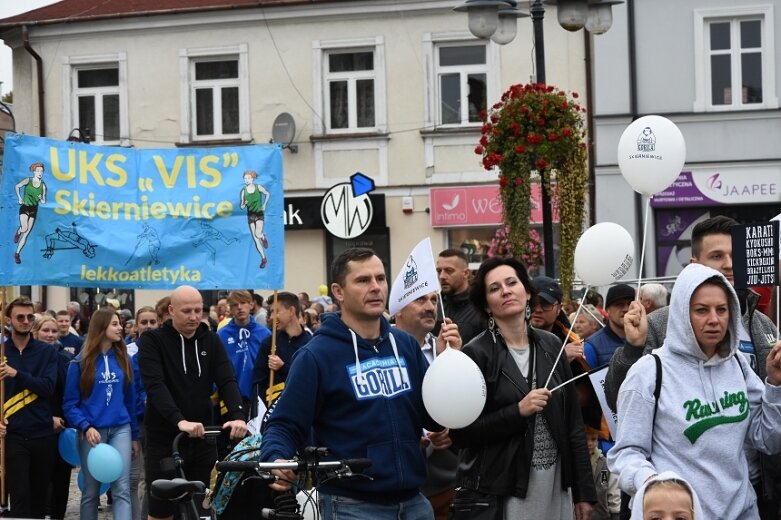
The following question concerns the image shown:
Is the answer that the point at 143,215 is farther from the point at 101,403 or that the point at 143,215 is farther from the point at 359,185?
the point at 359,185

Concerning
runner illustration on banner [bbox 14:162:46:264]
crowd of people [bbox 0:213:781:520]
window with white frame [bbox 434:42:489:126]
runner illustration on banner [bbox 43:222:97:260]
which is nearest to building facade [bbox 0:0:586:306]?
window with white frame [bbox 434:42:489:126]

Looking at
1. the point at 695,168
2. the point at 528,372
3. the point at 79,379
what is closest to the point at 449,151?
the point at 695,168

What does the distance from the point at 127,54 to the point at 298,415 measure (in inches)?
889

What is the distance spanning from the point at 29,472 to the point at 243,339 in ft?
8.86

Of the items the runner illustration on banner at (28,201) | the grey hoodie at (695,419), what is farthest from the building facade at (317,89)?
the grey hoodie at (695,419)

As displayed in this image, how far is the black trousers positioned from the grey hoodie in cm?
691

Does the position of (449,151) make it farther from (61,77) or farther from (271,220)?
(271,220)

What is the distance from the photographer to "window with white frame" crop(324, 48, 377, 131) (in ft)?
86.7

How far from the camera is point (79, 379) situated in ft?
37.7

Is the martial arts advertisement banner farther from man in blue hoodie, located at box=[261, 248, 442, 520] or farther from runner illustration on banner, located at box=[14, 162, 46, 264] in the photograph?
man in blue hoodie, located at box=[261, 248, 442, 520]

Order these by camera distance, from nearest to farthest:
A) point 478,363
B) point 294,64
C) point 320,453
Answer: point 320,453 → point 478,363 → point 294,64

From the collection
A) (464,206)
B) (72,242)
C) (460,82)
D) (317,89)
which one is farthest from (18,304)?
(460,82)

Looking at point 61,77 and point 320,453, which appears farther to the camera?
point 61,77

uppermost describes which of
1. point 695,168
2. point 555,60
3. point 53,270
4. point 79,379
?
point 555,60
